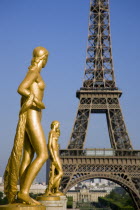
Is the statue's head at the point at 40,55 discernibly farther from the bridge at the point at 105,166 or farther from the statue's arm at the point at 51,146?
the bridge at the point at 105,166

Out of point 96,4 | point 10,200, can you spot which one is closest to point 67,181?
point 96,4

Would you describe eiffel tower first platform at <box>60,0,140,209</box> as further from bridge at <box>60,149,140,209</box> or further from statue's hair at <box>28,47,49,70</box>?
statue's hair at <box>28,47,49,70</box>

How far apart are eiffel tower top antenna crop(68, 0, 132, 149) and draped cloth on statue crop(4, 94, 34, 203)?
121ft

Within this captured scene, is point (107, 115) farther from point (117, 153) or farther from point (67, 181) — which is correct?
point (67, 181)

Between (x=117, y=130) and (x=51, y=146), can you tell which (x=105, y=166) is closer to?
(x=117, y=130)

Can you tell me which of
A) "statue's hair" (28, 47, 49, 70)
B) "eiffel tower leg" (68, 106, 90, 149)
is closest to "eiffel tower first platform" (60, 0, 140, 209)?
"eiffel tower leg" (68, 106, 90, 149)

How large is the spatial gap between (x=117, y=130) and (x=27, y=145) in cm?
3831

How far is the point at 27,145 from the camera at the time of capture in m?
6.95

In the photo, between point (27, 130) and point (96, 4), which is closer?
point (27, 130)

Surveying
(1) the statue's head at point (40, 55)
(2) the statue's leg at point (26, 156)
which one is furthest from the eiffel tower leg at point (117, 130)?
(2) the statue's leg at point (26, 156)

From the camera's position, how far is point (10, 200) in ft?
21.8

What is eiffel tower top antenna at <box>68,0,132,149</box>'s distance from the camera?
4431cm

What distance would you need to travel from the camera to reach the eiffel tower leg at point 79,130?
144 ft

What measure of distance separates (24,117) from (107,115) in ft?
132
